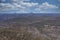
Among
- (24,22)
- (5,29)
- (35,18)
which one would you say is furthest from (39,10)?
(5,29)

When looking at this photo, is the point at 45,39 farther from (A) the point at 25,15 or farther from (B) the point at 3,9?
(B) the point at 3,9

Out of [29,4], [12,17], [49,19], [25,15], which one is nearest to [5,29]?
[12,17]

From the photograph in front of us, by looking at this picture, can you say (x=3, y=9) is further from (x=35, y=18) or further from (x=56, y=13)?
(x=56, y=13)

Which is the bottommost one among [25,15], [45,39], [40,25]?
[45,39]

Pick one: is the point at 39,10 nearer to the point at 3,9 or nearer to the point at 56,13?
the point at 56,13

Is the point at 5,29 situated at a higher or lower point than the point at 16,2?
lower

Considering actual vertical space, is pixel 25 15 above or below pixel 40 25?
above

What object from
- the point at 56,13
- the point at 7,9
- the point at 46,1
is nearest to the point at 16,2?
the point at 7,9

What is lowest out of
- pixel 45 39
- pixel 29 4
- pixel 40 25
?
pixel 45 39
